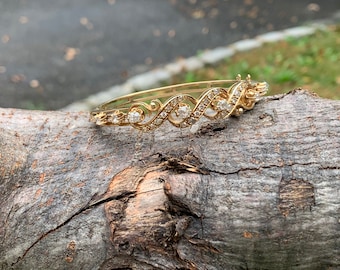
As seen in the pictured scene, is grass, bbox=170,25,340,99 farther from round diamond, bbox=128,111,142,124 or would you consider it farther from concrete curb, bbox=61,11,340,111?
round diamond, bbox=128,111,142,124

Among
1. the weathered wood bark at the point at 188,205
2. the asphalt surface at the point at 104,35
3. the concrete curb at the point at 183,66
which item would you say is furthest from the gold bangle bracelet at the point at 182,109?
the asphalt surface at the point at 104,35

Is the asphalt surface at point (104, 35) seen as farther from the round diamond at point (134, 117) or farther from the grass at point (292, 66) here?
the round diamond at point (134, 117)

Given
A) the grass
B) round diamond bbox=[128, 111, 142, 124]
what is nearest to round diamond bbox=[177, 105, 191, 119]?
round diamond bbox=[128, 111, 142, 124]

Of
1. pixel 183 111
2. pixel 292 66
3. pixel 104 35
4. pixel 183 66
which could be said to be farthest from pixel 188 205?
pixel 104 35

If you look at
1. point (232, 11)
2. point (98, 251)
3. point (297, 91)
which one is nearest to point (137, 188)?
point (98, 251)

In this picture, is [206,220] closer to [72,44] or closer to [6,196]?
[6,196]

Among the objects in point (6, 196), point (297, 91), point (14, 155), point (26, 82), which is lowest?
point (6, 196)
